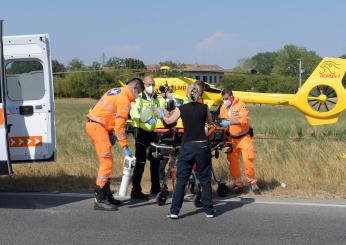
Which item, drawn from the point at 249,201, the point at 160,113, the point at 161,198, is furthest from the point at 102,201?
the point at 249,201

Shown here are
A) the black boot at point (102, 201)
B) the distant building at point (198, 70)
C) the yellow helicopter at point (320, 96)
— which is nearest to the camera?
the black boot at point (102, 201)

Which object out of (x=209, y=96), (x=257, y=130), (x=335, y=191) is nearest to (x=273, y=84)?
(x=257, y=130)

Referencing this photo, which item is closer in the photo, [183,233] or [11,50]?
[183,233]

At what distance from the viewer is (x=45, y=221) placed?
22.2 feet

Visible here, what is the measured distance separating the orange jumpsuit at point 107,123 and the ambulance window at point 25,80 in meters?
1.24

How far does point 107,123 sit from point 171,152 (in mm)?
1035

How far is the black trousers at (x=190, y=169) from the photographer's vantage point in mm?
6801

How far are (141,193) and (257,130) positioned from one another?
1454 cm

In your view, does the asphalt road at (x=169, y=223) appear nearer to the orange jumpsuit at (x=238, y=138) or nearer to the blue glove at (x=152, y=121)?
the orange jumpsuit at (x=238, y=138)

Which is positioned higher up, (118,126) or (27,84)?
(27,84)

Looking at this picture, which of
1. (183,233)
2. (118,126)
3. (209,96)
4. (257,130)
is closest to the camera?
(183,233)

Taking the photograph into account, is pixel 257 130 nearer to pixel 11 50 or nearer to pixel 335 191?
pixel 335 191

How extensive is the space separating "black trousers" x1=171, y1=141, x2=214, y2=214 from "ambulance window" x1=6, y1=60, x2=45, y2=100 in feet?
9.11

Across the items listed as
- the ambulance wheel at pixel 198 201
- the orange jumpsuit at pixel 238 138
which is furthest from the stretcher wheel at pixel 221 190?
the ambulance wheel at pixel 198 201
